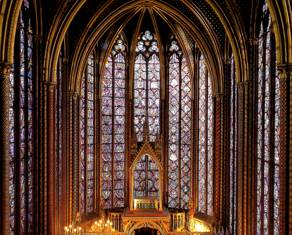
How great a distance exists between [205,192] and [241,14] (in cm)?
1124

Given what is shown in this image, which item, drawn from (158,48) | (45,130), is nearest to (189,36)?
(158,48)

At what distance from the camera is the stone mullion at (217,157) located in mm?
21547

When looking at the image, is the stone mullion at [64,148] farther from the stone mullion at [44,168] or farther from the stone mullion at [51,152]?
the stone mullion at [44,168]

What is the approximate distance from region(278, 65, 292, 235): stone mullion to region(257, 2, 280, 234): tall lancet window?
3.86 ft

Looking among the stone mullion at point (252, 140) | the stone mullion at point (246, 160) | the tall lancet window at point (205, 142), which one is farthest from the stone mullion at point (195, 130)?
the stone mullion at point (252, 140)

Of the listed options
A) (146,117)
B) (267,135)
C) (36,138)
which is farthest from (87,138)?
(267,135)

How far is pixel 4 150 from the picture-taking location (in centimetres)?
1142

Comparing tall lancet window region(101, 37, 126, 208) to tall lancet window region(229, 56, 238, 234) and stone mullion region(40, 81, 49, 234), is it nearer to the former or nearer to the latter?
tall lancet window region(229, 56, 238, 234)

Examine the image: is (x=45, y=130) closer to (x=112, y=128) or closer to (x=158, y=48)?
(x=112, y=128)

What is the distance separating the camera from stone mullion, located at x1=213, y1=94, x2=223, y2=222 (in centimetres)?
2155

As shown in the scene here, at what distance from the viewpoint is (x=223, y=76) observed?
21500mm

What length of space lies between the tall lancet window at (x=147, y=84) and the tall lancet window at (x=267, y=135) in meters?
10.5

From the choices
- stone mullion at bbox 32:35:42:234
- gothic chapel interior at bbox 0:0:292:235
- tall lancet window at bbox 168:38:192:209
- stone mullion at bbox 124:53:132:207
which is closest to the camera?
gothic chapel interior at bbox 0:0:292:235

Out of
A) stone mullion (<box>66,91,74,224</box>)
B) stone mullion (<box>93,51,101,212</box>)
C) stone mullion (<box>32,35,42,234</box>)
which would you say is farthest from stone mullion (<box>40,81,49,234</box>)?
stone mullion (<box>93,51,101,212</box>)
